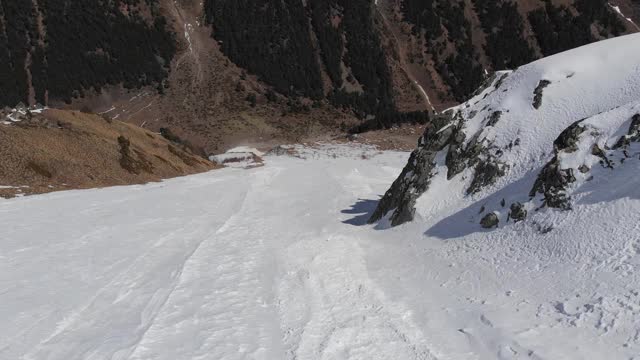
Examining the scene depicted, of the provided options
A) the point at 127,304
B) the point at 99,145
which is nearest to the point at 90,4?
the point at 99,145

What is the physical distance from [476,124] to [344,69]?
99.0 meters

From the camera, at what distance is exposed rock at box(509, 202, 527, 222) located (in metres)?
14.6

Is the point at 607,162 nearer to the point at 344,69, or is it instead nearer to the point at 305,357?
the point at 305,357

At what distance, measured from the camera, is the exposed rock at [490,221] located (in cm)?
1518

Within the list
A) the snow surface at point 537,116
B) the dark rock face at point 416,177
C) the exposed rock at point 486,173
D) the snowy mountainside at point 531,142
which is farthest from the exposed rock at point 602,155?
the dark rock face at point 416,177

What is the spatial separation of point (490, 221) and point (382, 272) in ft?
12.7

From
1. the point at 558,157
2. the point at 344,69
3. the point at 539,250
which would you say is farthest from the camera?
the point at 344,69

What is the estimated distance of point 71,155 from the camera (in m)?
35.5

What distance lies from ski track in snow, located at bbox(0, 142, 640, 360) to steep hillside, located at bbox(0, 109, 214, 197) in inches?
415

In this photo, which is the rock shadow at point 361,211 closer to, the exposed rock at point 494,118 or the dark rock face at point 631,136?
the exposed rock at point 494,118

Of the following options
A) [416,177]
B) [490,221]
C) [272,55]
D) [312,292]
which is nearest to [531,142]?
[490,221]

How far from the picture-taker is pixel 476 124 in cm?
2114

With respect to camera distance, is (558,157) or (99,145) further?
(99,145)

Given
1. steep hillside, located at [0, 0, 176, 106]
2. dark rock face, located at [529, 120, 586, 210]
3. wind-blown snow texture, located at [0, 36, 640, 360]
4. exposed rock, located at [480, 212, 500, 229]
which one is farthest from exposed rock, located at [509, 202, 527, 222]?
steep hillside, located at [0, 0, 176, 106]
